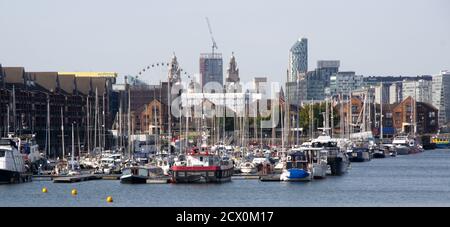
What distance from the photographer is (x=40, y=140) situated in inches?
4943

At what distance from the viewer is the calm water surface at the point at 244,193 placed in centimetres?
5494

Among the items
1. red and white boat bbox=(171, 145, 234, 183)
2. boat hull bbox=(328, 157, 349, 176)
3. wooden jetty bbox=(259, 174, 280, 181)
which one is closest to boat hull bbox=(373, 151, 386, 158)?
boat hull bbox=(328, 157, 349, 176)

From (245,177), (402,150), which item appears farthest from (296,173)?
(402,150)

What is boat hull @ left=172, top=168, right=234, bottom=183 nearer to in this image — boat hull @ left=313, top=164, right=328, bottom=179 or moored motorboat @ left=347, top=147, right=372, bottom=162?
boat hull @ left=313, top=164, right=328, bottom=179

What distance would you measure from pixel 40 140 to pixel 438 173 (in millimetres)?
48909

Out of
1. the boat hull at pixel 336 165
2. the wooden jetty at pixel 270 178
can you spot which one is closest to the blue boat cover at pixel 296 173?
the wooden jetty at pixel 270 178

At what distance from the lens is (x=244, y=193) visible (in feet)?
205

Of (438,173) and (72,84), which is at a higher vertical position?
(72,84)

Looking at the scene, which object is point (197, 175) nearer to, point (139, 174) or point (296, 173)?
point (296, 173)

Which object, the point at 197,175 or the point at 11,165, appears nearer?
the point at 197,175

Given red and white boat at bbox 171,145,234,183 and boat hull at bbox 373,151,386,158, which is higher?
red and white boat at bbox 171,145,234,183

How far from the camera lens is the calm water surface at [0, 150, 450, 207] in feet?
180
